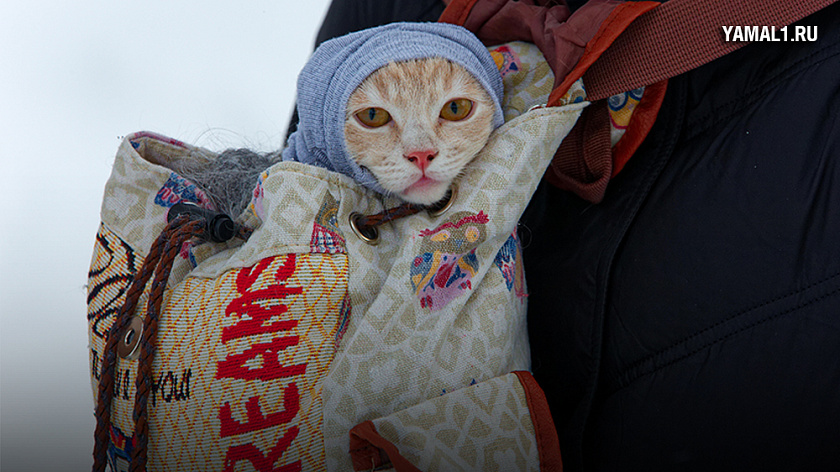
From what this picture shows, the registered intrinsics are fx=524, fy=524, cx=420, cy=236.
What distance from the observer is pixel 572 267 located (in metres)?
0.57

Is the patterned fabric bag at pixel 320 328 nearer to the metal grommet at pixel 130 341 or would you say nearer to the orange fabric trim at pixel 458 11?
the metal grommet at pixel 130 341

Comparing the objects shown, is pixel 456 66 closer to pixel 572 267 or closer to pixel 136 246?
pixel 572 267

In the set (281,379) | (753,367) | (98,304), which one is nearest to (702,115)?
(753,367)

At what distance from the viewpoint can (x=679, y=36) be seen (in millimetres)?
496

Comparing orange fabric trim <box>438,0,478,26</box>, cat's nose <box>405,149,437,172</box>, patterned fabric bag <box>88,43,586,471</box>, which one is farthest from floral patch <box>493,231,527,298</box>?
orange fabric trim <box>438,0,478,26</box>

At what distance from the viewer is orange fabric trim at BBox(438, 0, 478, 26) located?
57 cm

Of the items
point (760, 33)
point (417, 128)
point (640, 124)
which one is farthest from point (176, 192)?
point (760, 33)

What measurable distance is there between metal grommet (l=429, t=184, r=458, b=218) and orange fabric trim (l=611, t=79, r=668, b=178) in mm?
182

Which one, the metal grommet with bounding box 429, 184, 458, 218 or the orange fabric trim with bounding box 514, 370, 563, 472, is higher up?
the metal grommet with bounding box 429, 184, 458, 218

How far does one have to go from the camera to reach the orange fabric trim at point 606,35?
1.56 feet

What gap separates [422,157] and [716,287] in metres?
0.29

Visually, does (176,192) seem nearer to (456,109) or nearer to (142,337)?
(142,337)

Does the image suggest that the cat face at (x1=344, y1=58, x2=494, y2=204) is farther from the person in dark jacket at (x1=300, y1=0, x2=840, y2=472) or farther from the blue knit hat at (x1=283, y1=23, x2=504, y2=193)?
the person in dark jacket at (x1=300, y1=0, x2=840, y2=472)

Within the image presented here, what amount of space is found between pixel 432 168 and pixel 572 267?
20cm
